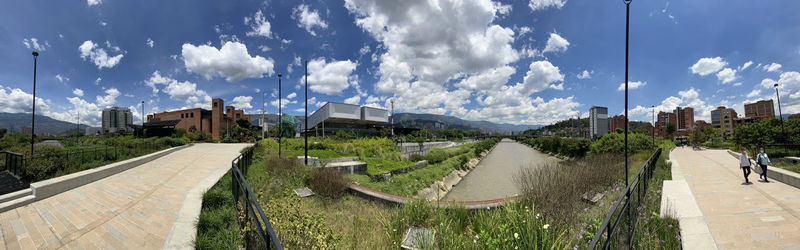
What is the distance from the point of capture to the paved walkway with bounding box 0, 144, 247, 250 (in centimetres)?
457

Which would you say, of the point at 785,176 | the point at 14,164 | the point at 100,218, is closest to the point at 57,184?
the point at 100,218

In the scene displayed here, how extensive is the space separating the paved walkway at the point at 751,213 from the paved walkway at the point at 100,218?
9.43m

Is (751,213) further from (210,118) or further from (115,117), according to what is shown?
(115,117)

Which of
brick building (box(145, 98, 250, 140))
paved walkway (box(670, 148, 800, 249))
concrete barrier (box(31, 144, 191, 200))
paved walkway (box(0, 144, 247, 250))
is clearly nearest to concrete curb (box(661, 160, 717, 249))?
paved walkway (box(670, 148, 800, 249))

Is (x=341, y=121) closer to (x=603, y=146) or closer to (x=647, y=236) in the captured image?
(x=603, y=146)

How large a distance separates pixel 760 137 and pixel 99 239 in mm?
40046

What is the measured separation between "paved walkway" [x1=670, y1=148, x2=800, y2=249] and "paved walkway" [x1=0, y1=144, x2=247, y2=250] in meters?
9.43

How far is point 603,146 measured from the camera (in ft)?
80.2

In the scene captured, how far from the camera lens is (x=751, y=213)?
221 inches

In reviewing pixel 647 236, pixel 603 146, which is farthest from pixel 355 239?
pixel 603 146

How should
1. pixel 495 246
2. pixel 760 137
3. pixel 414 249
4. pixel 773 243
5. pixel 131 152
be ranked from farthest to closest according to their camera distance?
pixel 760 137
pixel 131 152
pixel 773 243
pixel 414 249
pixel 495 246

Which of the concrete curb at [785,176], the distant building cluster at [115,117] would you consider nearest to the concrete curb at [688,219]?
the concrete curb at [785,176]

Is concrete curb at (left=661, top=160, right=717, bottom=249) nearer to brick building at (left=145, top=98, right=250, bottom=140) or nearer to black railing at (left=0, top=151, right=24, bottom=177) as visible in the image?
black railing at (left=0, top=151, right=24, bottom=177)

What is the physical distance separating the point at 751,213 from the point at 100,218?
13.8 metres
